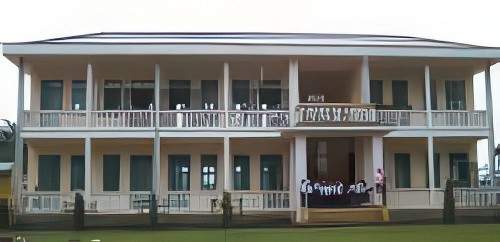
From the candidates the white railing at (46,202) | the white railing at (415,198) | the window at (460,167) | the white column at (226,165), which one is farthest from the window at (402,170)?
the white railing at (46,202)

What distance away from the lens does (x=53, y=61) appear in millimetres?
29312

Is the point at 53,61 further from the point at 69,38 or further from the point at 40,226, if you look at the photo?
the point at 40,226

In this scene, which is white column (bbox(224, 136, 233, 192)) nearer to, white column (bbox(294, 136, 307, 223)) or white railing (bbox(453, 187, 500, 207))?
white column (bbox(294, 136, 307, 223))

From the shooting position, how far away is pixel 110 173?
3081cm

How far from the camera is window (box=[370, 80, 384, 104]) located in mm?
31594

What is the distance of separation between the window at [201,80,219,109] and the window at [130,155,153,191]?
10.9ft

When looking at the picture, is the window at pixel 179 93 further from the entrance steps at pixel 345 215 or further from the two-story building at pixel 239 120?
the entrance steps at pixel 345 215

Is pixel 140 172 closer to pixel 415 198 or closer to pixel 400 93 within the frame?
pixel 415 198

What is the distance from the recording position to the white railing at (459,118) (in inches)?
1188

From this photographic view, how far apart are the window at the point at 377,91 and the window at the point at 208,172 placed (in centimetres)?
727

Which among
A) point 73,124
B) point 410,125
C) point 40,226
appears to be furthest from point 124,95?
point 410,125

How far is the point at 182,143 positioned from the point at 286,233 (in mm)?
10959

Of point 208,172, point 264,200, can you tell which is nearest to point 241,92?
point 208,172

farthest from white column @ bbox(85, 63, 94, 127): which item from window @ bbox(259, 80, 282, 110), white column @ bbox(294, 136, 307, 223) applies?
white column @ bbox(294, 136, 307, 223)
